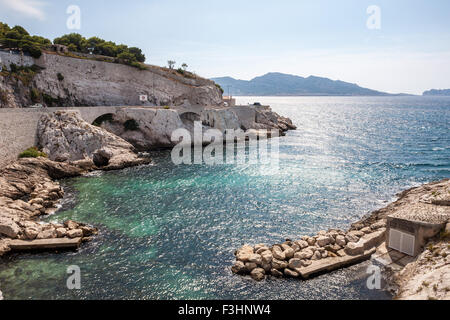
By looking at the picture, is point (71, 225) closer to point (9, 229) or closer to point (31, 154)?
point (9, 229)

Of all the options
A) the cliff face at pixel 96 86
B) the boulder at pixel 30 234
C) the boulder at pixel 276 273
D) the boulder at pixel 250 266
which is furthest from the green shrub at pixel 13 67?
the boulder at pixel 276 273

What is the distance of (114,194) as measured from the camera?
106 feet

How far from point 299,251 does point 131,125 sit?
4367 cm

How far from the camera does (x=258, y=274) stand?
17.9 meters

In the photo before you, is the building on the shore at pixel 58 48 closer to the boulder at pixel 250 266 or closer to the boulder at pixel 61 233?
the boulder at pixel 61 233

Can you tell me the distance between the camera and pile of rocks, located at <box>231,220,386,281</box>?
1850 centimetres

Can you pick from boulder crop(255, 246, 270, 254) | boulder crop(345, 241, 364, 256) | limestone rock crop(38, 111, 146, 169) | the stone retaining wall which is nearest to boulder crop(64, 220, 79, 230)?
boulder crop(255, 246, 270, 254)

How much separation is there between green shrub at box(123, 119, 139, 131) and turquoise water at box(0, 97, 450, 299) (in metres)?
8.96

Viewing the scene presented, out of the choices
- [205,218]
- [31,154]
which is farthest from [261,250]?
[31,154]

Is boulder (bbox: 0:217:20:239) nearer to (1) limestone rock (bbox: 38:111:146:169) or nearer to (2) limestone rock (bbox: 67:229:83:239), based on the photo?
(2) limestone rock (bbox: 67:229:83:239)

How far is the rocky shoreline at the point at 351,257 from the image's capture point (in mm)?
15094

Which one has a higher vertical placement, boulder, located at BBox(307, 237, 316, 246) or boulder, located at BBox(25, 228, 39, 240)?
boulder, located at BBox(25, 228, 39, 240)

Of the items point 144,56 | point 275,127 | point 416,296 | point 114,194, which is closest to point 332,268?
point 416,296

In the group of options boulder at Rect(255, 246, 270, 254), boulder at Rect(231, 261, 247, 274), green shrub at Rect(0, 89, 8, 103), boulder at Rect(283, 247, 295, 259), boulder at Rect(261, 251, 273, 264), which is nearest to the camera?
boulder at Rect(231, 261, 247, 274)
